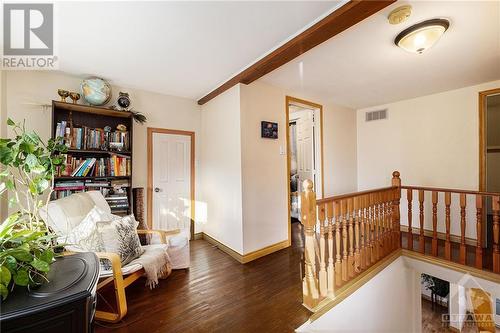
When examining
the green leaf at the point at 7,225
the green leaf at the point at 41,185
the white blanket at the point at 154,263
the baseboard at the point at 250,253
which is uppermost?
the green leaf at the point at 41,185

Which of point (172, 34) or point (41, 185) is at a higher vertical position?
point (172, 34)

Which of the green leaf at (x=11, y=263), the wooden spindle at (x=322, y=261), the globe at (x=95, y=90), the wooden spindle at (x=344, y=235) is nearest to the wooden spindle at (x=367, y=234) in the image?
the wooden spindle at (x=344, y=235)

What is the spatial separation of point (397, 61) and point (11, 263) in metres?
3.48

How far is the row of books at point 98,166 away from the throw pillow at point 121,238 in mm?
987

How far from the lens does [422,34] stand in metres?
1.78

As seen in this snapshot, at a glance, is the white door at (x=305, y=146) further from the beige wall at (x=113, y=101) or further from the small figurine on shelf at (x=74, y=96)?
the small figurine on shelf at (x=74, y=96)

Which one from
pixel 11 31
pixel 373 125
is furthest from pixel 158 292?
pixel 373 125

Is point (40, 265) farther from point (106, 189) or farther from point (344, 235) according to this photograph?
point (344, 235)

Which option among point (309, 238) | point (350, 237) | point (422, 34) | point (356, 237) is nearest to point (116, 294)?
point (309, 238)

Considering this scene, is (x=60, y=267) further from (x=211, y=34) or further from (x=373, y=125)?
(x=373, y=125)

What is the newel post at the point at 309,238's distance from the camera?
1.82 meters

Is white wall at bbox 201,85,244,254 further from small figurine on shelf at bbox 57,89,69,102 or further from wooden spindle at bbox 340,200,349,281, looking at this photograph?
small figurine on shelf at bbox 57,89,69,102

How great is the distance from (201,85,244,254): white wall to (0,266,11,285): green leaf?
2.13m

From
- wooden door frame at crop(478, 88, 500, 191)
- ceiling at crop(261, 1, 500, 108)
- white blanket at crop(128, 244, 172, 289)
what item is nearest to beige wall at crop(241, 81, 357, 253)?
ceiling at crop(261, 1, 500, 108)
